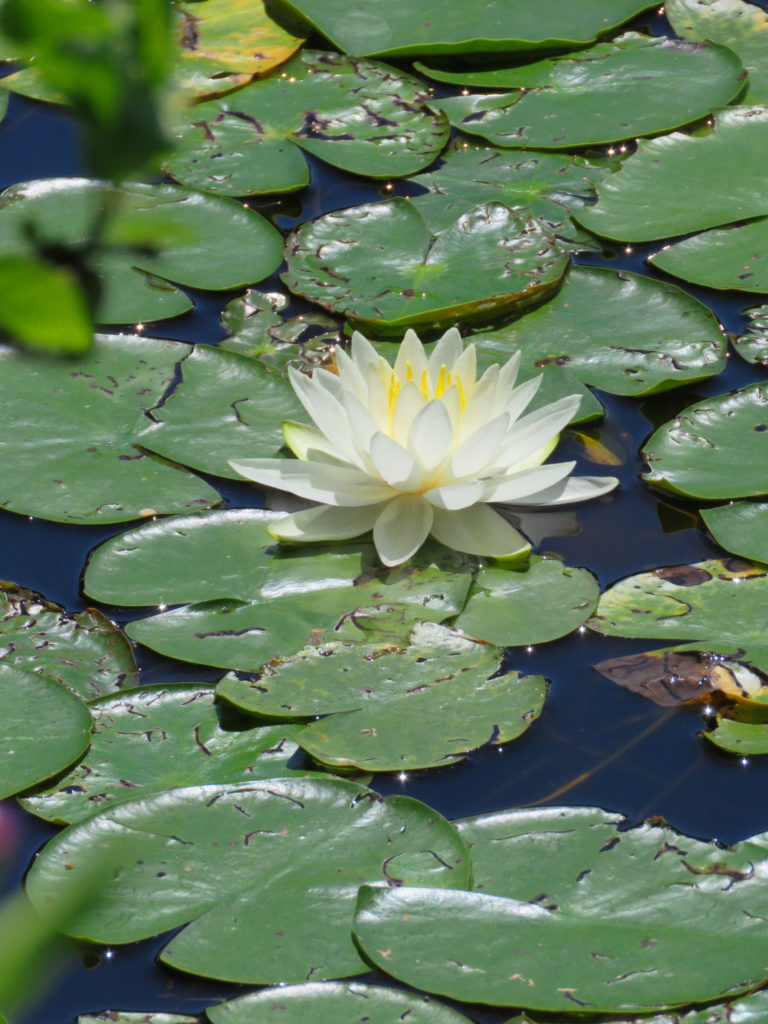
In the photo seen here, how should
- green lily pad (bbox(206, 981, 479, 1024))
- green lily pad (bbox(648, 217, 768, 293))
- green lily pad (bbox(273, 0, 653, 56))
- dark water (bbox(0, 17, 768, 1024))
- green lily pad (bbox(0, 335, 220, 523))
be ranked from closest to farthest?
1. green lily pad (bbox(206, 981, 479, 1024))
2. dark water (bbox(0, 17, 768, 1024))
3. green lily pad (bbox(0, 335, 220, 523))
4. green lily pad (bbox(648, 217, 768, 293))
5. green lily pad (bbox(273, 0, 653, 56))

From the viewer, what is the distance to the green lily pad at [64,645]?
7.20 feet

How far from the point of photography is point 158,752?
204cm

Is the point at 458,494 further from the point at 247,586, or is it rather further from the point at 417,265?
the point at 417,265

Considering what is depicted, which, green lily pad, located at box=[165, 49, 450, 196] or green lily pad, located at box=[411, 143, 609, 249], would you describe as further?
green lily pad, located at box=[165, 49, 450, 196]

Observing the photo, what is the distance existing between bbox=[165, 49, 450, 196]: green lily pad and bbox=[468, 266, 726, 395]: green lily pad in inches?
33.1

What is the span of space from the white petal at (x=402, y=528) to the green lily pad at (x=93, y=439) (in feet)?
1.29

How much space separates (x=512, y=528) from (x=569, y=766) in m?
0.59

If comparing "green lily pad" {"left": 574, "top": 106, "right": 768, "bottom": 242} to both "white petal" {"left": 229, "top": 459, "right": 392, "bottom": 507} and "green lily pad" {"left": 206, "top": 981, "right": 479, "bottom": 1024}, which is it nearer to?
"white petal" {"left": 229, "top": 459, "right": 392, "bottom": 507}

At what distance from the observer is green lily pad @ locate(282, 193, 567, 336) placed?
298 cm

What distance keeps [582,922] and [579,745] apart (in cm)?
42

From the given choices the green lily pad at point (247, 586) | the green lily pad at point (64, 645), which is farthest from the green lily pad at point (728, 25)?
the green lily pad at point (64, 645)

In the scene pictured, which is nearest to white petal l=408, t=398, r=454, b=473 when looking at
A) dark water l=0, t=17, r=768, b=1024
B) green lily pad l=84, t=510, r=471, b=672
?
green lily pad l=84, t=510, r=471, b=672

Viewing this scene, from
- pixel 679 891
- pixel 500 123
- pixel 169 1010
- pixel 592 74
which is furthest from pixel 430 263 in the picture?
pixel 169 1010

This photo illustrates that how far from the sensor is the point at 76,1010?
1.69 meters
